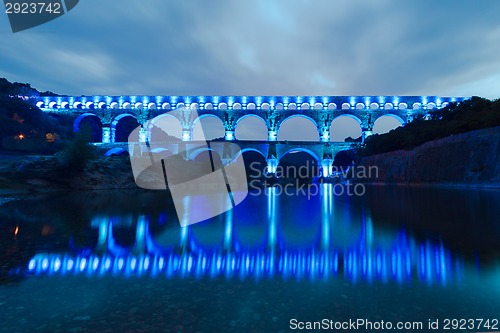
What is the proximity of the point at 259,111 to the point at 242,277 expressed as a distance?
57.5m

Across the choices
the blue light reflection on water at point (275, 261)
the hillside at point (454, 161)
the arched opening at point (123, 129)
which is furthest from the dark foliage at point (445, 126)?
the arched opening at point (123, 129)

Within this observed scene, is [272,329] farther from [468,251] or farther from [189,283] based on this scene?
[468,251]

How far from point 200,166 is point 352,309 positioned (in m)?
48.9

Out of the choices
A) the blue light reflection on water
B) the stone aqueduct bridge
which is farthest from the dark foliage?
the blue light reflection on water

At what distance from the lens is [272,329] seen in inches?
104

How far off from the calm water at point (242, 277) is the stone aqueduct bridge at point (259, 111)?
49094 mm

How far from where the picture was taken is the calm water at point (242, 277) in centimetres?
286

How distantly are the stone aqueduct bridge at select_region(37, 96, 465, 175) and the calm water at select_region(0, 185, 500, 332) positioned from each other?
49.1 metres

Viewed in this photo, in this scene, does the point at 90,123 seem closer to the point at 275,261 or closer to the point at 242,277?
the point at 275,261

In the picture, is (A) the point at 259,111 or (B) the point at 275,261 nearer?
(B) the point at 275,261

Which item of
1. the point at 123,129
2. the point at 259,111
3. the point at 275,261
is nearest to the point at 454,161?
the point at 275,261

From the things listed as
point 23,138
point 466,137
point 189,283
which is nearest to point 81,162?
point 23,138

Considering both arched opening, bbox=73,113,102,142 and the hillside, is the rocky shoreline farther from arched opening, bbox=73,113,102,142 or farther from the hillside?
arched opening, bbox=73,113,102,142

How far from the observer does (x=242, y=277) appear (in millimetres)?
4043
